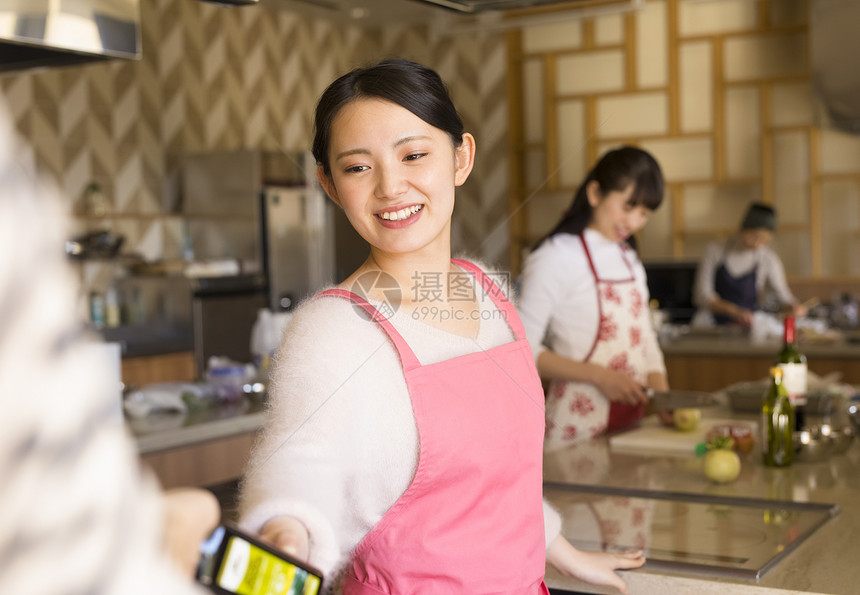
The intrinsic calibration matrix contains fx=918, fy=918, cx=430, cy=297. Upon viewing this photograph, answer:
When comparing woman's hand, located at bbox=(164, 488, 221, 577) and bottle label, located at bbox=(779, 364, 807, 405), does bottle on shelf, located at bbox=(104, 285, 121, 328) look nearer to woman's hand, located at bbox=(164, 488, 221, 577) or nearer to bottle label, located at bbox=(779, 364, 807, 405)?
bottle label, located at bbox=(779, 364, 807, 405)

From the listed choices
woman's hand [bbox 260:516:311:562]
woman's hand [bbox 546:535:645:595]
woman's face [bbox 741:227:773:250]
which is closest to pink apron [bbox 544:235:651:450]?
woman's hand [bbox 546:535:645:595]

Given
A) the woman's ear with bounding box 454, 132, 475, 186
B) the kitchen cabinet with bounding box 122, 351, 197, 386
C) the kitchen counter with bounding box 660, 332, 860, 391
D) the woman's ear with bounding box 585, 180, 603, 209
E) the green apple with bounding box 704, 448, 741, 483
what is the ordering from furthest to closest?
1. the kitchen cabinet with bounding box 122, 351, 197, 386
2. the kitchen counter with bounding box 660, 332, 860, 391
3. the woman's ear with bounding box 585, 180, 603, 209
4. the green apple with bounding box 704, 448, 741, 483
5. the woman's ear with bounding box 454, 132, 475, 186

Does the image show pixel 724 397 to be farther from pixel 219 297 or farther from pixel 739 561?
pixel 219 297

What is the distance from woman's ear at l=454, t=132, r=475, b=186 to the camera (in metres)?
1.13

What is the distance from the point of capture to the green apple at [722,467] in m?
1.79

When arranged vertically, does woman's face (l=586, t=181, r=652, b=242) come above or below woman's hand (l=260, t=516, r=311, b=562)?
above

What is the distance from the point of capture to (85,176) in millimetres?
5590

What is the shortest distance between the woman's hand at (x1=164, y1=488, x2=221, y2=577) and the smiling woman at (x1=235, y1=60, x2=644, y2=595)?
0.52 m

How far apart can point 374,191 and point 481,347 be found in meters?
0.24

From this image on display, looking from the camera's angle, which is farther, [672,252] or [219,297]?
[672,252]

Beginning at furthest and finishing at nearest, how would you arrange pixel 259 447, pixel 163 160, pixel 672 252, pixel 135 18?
pixel 672 252 → pixel 163 160 → pixel 135 18 → pixel 259 447

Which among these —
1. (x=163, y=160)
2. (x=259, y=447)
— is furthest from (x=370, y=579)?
(x=163, y=160)

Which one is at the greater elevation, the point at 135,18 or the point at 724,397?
the point at 135,18
